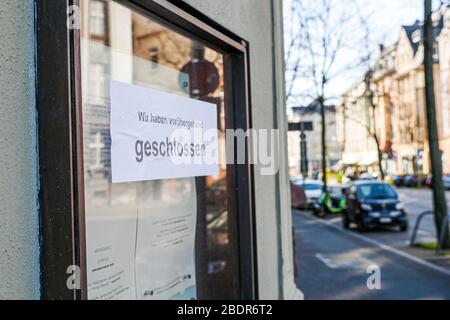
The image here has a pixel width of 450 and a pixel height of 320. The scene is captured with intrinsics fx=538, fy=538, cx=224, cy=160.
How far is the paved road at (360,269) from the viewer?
7656 millimetres

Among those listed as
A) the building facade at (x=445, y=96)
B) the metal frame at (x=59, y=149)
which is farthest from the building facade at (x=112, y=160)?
the building facade at (x=445, y=96)

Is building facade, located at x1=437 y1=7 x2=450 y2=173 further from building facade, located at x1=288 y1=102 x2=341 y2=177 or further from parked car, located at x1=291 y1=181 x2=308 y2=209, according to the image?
parked car, located at x1=291 y1=181 x2=308 y2=209

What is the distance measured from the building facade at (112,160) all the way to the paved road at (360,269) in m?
3.52

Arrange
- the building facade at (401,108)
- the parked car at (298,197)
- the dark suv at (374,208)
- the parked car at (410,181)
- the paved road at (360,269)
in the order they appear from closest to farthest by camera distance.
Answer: the paved road at (360,269) → the parked car at (298,197) → the dark suv at (374,208) → the building facade at (401,108) → the parked car at (410,181)

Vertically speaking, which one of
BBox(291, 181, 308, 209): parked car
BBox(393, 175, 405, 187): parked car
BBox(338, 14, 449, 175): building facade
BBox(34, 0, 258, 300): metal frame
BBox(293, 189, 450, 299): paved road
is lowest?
BBox(293, 189, 450, 299): paved road

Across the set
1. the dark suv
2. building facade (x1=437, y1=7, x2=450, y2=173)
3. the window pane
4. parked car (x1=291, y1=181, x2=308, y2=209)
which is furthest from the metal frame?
building facade (x1=437, y1=7, x2=450, y2=173)

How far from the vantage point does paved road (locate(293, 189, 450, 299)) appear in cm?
766

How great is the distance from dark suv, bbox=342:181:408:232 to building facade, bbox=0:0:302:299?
12305mm

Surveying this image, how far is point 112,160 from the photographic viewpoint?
2617mm

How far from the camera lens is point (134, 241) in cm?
329

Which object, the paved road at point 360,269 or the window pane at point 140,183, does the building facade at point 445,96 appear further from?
the window pane at point 140,183

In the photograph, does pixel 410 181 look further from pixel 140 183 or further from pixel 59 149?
pixel 59 149
